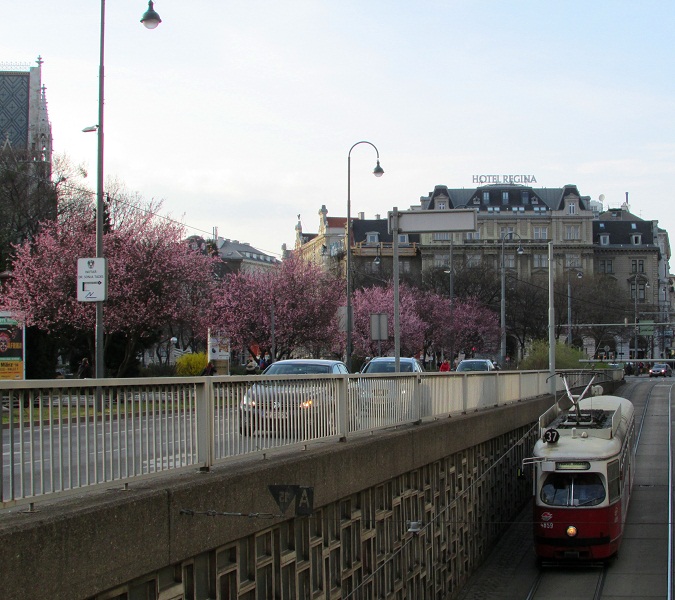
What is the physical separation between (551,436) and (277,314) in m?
32.2

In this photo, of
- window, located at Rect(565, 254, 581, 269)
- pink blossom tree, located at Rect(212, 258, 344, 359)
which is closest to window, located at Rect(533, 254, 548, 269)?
window, located at Rect(565, 254, 581, 269)

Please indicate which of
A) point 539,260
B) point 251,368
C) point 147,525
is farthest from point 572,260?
point 147,525

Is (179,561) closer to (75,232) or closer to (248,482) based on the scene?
(248,482)

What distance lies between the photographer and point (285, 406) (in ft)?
36.3

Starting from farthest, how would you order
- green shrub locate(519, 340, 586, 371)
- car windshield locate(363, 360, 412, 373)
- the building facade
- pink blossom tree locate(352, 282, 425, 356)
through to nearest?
the building facade < pink blossom tree locate(352, 282, 425, 356) < green shrub locate(519, 340, 586, 371) < car windshield locate(363, 360, 412, 373)

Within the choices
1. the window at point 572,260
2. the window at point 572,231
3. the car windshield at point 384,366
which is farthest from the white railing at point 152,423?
the window at point 572,231

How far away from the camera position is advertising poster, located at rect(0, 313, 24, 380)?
27.6 meters

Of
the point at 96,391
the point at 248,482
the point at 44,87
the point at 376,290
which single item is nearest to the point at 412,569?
the point at 248,482

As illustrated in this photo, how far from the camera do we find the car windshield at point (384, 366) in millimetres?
30188

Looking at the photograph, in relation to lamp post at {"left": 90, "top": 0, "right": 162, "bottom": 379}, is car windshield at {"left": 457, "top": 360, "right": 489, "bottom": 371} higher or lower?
lower

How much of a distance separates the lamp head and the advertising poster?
844 centimetres

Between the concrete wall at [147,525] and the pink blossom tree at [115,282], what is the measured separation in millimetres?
28453

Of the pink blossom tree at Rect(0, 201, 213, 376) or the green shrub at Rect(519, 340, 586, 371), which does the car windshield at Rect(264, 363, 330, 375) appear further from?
the green shrub at Rect(519, 340, 586, 371)

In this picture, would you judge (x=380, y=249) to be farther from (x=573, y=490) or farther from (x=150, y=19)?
(x=573, y=490)
